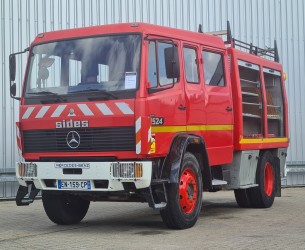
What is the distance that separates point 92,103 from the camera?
822cm

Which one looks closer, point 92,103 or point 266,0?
point 92,103

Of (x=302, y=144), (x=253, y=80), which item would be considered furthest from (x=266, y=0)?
(x=253, y=80)

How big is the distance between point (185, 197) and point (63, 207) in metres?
2.12

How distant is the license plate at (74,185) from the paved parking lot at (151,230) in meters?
0.68

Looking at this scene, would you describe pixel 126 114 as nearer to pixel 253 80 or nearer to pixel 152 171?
pixel 152 171

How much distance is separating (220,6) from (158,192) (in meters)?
10.3

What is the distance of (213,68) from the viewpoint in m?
9.73

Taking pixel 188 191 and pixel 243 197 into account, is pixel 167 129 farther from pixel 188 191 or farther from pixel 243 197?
pixel 243 197

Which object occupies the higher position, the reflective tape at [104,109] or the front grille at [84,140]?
the reflective tape at [104,109]

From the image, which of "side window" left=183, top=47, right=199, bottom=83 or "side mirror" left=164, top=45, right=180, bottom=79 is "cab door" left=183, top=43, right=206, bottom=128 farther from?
"side mirror" left=164, top=45, right=180, bottom=79

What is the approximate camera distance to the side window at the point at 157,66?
8172mm

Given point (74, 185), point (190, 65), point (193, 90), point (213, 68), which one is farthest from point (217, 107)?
point (74, 185)

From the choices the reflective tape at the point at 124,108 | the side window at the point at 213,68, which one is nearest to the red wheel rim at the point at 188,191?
the reflective tape at the point at 124,108

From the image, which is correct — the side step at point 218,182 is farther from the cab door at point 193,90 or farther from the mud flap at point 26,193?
the mud flap at point 26,193
